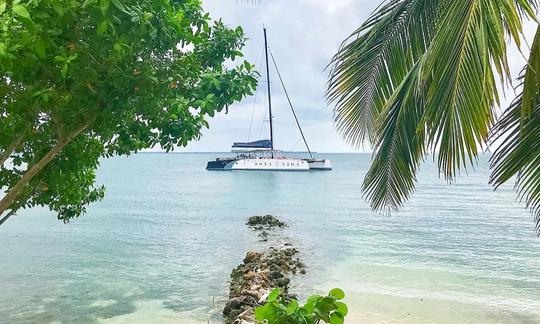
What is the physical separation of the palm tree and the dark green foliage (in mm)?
1222

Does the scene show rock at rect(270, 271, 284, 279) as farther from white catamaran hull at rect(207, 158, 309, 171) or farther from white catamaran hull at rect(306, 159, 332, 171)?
white catamaran hull at rect(306, 159, 332, 171)

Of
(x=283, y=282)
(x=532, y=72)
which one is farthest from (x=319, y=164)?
(x=532, y=72)

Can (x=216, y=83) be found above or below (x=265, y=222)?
above

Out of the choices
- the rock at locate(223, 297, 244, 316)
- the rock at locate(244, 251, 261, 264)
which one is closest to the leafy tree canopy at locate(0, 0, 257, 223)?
the rock at locate(223, 297, 244, 316)

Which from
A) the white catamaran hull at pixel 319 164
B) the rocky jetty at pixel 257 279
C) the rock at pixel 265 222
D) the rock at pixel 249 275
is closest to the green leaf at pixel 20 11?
the rocky jetty at pixel 257 279

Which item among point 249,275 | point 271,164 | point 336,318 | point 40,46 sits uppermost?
point 271,164

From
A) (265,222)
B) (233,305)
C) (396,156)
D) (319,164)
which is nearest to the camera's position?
(396,156)

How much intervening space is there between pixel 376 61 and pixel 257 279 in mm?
8727

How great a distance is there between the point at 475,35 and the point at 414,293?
38.5 feet

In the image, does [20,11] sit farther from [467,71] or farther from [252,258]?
[252,258]

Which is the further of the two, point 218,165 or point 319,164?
point 218,165

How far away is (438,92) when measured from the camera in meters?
2.93

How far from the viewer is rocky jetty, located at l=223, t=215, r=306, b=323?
1039cm

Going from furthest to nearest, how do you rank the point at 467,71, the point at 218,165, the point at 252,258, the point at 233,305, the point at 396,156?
the point at 218,165 → the point at 252,258 → the point at 233,305 → the point at 396,156 → the point at 467,71
